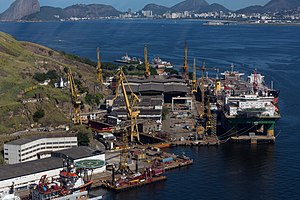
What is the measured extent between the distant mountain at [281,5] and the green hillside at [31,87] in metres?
150

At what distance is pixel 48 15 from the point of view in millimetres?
160500

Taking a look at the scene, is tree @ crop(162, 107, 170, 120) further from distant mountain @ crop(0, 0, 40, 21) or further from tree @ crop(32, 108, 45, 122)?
distant mountain @ crop(0, 0, 40, 21)

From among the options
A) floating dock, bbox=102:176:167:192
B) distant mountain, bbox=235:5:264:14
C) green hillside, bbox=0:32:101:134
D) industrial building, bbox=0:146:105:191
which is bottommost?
floating dock, bbox=102:176:167:192

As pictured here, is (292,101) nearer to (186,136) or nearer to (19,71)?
(186,136)

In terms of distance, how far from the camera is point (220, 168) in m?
21.3

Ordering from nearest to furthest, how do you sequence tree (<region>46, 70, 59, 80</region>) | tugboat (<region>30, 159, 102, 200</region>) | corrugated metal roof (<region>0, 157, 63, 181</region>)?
1. tugboat (<region>30, 159, 102, 200</region>)
2. corrugated metal roof (<region>0, 157, 63, 181</region>)
3. tree (<region>46, 70, 59, 80</region>)

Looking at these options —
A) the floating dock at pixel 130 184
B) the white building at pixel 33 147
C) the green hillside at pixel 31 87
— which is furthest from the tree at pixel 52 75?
the floating dock at pixel 130 184

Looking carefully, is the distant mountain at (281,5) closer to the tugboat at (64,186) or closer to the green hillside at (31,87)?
the green hillside at (31,87)

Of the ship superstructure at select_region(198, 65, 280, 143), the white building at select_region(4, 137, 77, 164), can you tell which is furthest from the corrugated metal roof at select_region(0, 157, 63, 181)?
the ship superstructure at select_region(198, 65, 280, 143)

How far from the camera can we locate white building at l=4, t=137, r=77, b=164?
2077cm

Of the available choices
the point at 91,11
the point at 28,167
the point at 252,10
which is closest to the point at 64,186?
the point at 28,167

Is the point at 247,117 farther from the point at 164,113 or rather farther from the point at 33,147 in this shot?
the point at 33,147

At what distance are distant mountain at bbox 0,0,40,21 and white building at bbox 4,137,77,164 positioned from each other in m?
147

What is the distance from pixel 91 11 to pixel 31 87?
163m
